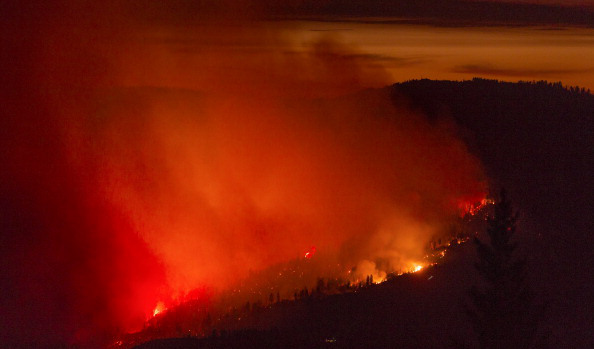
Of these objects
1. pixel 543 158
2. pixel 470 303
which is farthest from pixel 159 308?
pixel 543 158

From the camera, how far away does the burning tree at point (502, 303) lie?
56.1 ft

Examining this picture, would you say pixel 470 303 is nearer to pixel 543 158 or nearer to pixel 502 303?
pixel 502 303

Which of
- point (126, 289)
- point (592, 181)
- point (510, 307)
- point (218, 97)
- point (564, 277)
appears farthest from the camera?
point (218, 97)

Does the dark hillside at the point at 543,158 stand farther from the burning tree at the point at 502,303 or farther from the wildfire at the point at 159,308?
the wildfire at the point at 159,308

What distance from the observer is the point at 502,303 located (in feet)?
57.2

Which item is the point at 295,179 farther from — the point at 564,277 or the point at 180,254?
the point at 564,277

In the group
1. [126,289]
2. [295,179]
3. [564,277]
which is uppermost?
[295,179]

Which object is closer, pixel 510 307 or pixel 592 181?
pixel 510 307

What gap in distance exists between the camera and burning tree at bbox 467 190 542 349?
17109 mm

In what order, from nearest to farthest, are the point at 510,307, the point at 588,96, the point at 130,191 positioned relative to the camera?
the point at 510,307
the point at 130,191
the point at 588,96

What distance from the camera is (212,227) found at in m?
31.3

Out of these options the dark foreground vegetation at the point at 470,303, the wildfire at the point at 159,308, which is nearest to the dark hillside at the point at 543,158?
the dark foreground vegetation at the point at 470,303

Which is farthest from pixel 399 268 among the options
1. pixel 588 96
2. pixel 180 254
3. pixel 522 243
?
pixel 588 96

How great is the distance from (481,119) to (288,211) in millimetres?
14630
